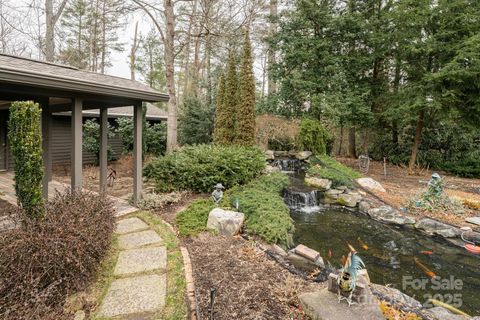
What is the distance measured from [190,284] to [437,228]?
600 centimetres

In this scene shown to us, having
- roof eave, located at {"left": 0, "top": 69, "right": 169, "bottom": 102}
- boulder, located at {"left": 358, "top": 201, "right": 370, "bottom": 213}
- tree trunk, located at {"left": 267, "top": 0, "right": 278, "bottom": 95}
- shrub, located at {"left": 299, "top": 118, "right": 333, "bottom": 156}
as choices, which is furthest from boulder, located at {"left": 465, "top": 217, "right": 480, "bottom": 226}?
tree trunk, located at {"left": 267, "top": 0, "right": 278, "bottom": 95}

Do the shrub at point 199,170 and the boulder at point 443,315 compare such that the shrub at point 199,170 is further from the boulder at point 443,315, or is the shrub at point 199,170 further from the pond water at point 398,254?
the boulder at point 443,315

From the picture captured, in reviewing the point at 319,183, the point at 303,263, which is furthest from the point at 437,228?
the point at 303,263

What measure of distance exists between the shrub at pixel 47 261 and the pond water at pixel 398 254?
381cm

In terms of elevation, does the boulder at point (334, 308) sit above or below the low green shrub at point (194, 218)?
below

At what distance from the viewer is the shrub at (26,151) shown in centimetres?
306

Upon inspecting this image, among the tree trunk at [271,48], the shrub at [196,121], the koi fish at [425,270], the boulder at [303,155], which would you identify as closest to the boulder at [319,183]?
the boulder at [303,155]

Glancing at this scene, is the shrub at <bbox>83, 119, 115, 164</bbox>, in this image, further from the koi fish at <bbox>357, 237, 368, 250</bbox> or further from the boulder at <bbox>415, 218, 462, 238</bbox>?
the boulder at <bbox>415, 218, 462, 238</bbox>

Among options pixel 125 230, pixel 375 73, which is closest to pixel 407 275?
pixel 125 230

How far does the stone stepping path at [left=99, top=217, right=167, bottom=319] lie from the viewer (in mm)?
2627

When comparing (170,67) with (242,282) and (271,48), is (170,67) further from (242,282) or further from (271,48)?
(242,282)

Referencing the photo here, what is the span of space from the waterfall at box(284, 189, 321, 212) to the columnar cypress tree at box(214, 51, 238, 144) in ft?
12.4

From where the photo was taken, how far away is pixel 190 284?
3008 millimetres

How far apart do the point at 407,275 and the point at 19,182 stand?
19.0 ft
